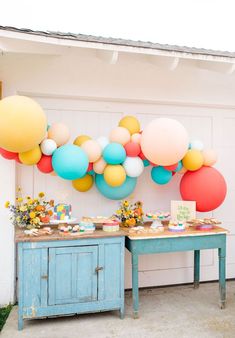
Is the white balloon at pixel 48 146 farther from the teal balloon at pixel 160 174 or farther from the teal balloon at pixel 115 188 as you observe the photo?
the teal balloon at pixel 160 174

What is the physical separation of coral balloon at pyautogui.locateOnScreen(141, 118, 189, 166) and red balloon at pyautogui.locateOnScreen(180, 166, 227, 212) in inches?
16.4

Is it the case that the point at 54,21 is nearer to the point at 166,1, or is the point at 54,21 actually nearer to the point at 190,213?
the point at 166,1

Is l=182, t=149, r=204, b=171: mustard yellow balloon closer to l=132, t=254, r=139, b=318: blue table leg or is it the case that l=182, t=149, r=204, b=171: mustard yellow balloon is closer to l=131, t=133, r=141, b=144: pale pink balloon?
l=131, t=133, r=141, b=144: pale pink balloon

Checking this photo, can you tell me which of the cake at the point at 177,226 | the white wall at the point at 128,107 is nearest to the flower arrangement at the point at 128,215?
the cake at the point at 177,226

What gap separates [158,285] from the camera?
3.29 metres

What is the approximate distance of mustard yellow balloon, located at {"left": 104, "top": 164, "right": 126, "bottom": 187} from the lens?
2.52m

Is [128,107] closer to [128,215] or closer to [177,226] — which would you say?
[128,215]

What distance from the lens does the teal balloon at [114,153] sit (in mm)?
2479

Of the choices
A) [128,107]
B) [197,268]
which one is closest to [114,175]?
[128,107]

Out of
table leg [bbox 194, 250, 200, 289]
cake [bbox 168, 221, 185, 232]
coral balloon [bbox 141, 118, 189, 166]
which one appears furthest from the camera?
table leg [bbox 194, 250, 200, 289]

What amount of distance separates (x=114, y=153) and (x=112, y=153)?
17mm

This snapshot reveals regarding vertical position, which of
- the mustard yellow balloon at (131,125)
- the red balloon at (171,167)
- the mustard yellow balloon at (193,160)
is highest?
the mustard yellow balloon at (131,125)

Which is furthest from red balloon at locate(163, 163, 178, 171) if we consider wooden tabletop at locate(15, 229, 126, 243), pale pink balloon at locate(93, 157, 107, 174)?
wooden tabletop at locate(15, 229, 126, 243)

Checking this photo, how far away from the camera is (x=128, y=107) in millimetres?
3215
